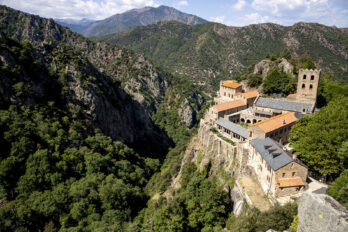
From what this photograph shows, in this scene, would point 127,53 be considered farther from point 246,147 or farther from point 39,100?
point 246,147

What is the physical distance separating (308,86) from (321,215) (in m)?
47.7

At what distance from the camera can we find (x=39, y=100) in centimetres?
8375

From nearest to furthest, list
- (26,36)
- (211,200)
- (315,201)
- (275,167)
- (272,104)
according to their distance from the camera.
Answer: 1. (315,201)
2. (275,167)
3. (211,200)
4. (272,104)
5. (26,36)

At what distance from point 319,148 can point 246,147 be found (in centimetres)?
1238

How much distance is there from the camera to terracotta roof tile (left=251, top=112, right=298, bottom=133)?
44.7m

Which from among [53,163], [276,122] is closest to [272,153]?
[276,122]

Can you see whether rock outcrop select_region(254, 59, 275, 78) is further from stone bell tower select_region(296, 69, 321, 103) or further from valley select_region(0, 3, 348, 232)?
stone bell tower select_region(296, 69, 321, 103)

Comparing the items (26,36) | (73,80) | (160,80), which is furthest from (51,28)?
(73,80)

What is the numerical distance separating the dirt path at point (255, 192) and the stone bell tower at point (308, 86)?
27731mm

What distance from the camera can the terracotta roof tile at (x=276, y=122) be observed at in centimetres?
4466

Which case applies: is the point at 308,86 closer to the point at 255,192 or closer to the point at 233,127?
the point at 233,127

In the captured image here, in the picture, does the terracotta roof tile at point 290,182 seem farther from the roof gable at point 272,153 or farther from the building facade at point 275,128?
the building facade at point 275,128

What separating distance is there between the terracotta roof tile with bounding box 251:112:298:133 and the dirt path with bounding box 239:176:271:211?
9700 mm

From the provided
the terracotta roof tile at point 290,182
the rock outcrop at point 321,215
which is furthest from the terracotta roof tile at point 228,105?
the rock outcrop at point 321,215
